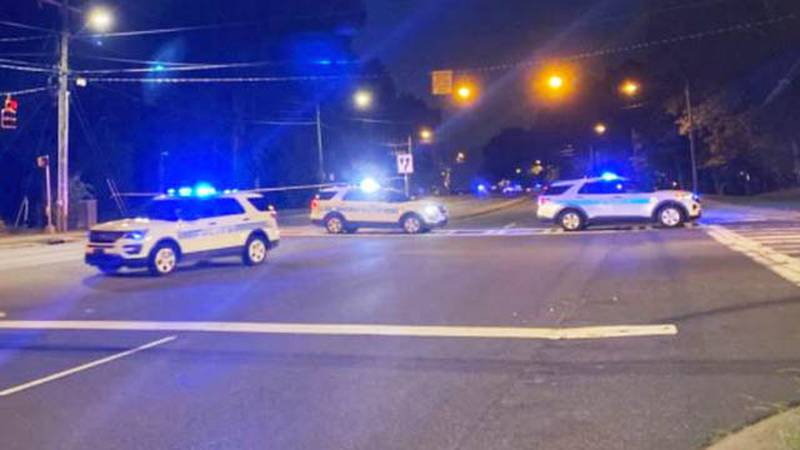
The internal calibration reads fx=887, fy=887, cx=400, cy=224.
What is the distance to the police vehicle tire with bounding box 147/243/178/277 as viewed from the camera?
17.5 meters

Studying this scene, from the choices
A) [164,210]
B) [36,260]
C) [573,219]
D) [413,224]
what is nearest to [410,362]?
[164,210]

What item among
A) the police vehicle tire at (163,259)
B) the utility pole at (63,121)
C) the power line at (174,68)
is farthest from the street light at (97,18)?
the police vehicle tire at (163,259)

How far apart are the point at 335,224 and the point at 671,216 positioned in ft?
35.2

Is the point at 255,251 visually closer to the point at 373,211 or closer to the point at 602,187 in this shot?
the point at 373,211

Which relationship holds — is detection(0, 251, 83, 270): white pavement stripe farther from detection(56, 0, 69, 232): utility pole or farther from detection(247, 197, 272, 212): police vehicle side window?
detection(56, 0, 69, 232): utility pole

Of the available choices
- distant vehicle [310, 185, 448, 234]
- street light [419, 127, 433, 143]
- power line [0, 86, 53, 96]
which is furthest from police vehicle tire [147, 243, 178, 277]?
street light [419, 127, 433, 143]

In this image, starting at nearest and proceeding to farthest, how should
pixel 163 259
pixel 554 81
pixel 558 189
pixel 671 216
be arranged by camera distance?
pixel 163 259 → pixel 671 216 → pixel 558 189 → pixel 554 81

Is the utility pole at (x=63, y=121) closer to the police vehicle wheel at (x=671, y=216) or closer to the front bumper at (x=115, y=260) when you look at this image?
the front bumper at (x=115, y=260)

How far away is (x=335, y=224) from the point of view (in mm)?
29609

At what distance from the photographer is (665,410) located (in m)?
6.58

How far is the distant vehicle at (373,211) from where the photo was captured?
28719mm

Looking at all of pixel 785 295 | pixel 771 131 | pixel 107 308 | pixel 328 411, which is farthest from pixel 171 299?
pixel 771 131

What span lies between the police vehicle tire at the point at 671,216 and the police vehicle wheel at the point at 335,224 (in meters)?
10.1

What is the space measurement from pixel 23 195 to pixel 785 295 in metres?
41.3
